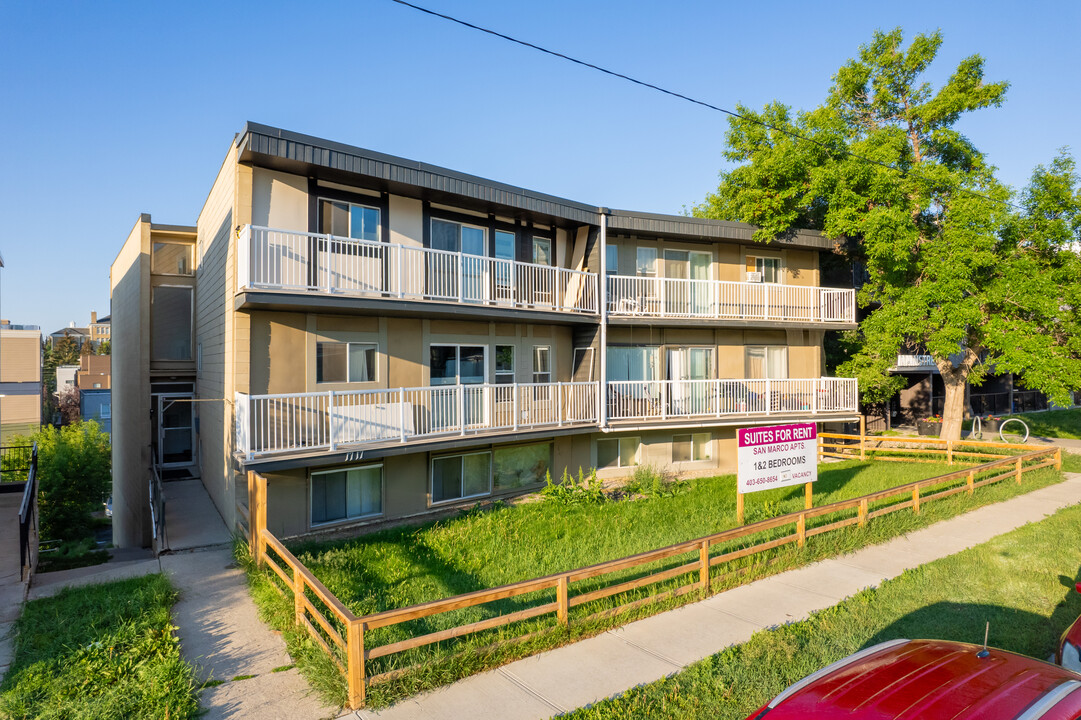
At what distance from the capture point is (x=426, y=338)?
513 inches

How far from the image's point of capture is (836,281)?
2259 cm

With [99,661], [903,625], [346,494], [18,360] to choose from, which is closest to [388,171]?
[346,494]

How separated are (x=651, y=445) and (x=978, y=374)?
1130 centimetres

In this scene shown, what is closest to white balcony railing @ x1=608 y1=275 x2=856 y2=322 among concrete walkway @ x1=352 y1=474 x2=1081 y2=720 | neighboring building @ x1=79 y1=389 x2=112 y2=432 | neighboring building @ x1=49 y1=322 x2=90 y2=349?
concrete walkway @ x1=352 y1=474 x2=1081 y2=720

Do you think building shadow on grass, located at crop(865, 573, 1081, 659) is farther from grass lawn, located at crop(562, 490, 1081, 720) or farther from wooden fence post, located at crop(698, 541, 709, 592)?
wooden fence post, located at crop(698, 541, 709, 592)

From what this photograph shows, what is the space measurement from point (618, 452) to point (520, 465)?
3.34m

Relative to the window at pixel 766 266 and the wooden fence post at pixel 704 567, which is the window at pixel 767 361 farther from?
the wooden fence post at pixel 704 567

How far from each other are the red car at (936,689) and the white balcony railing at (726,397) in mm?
10524

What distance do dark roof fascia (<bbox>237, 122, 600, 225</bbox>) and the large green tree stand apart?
276 inches

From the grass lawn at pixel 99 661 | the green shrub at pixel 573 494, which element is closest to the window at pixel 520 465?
the green shrub at pixel 573 494

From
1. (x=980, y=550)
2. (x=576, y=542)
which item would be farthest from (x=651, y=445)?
(x=980, y=550)

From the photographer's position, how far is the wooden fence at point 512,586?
5562 mm

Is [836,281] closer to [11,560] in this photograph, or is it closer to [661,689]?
[661,689]

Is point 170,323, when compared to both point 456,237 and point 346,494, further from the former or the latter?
point 456,237
